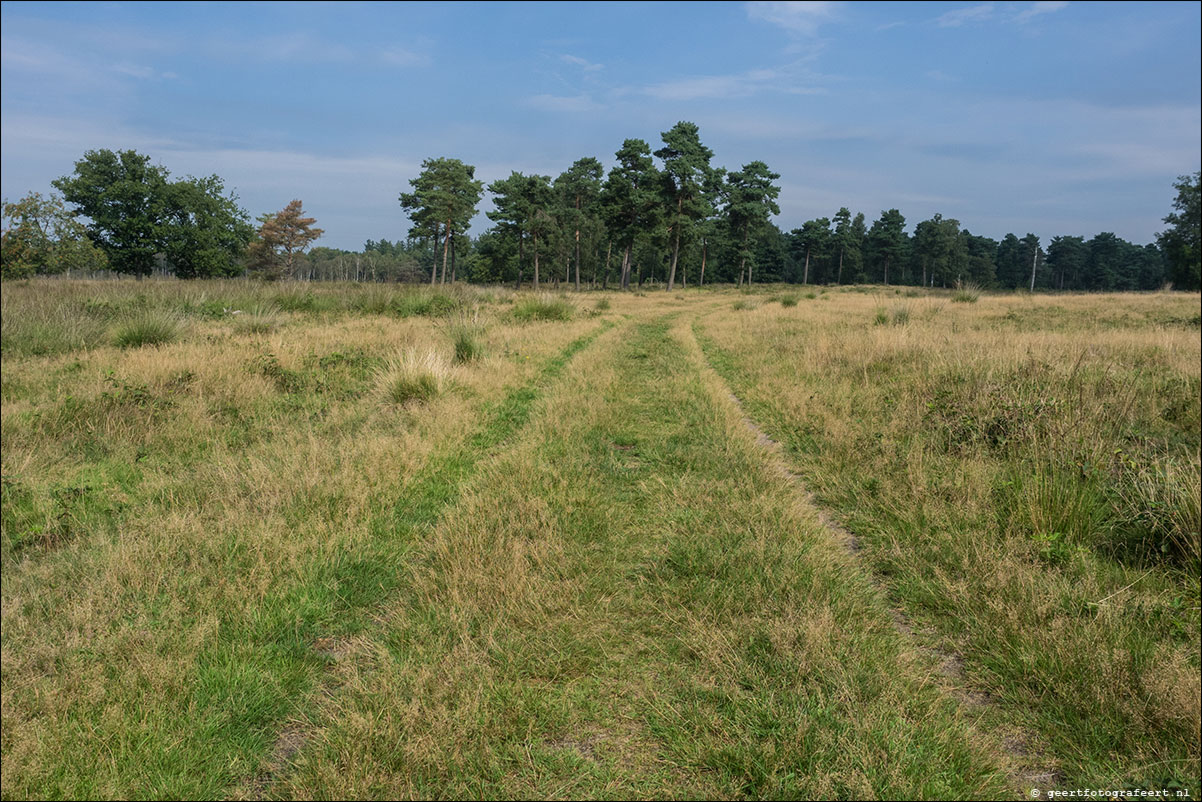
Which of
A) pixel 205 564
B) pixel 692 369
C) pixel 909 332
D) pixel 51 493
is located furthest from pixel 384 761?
pixel 909 332

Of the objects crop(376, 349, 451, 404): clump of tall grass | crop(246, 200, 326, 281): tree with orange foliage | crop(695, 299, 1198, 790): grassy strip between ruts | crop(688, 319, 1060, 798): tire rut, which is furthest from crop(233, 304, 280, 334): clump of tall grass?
crop(246, 200, 326, 281): tree with orange foliage

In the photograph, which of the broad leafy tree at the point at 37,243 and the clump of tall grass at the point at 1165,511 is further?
the broad leafy tree at the point at 37,243

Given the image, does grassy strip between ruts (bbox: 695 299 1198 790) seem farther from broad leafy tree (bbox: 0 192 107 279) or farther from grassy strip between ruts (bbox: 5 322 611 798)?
broad leafy tree (bbox: 0 192 107 279)

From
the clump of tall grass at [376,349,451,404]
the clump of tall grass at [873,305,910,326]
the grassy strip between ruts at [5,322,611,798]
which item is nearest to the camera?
the grassy strip between ruts at [5,322,611,798]

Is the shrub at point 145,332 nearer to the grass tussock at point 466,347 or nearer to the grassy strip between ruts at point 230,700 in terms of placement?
the grass tussock at point 466,347

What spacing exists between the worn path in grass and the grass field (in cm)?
2

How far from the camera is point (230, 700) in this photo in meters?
2.31

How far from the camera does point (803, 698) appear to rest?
228 cm

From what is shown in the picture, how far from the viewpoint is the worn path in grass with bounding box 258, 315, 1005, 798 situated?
197cm

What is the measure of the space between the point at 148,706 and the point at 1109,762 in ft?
12.6

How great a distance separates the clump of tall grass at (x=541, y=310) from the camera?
18.5 m

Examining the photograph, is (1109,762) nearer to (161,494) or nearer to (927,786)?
(927,786)

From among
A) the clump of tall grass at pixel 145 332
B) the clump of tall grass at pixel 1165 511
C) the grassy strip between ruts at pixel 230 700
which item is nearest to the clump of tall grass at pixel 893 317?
the clump of tall grass at pixel 1165 511

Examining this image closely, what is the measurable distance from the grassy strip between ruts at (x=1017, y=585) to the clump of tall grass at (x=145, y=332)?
11096 mm
